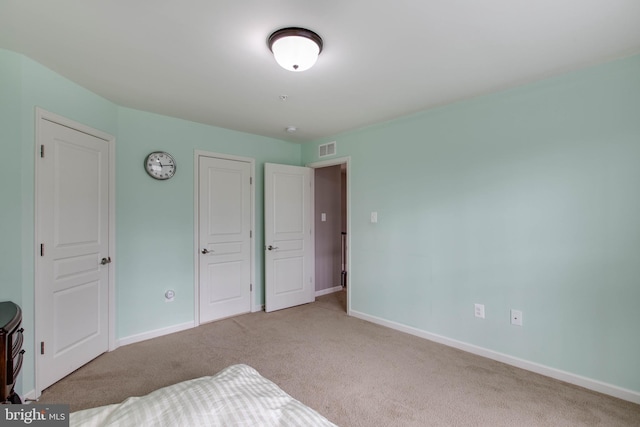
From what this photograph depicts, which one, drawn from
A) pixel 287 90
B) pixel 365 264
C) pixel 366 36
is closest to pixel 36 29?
pixel 287 90

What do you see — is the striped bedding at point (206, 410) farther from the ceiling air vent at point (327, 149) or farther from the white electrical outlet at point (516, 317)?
the ceiling air vent at point (327, 149)

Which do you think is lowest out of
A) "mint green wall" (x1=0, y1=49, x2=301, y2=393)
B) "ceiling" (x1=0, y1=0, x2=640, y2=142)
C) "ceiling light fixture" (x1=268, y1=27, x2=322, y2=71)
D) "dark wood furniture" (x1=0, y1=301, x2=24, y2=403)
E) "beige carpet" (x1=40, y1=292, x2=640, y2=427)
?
"beige carpet" (x1=40, y1=292, x2=640, y2=427)

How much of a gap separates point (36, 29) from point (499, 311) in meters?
3.91

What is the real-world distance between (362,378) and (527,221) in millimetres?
1877

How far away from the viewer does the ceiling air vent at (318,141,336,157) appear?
165 inches

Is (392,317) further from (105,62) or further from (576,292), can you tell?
(105,62)

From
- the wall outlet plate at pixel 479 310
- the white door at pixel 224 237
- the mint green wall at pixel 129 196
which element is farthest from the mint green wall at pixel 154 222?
the wall outlet plate at pixel 479 310

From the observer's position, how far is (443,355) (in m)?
2.83

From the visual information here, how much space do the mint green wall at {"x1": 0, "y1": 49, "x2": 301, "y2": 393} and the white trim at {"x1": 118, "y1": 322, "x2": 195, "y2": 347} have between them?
0.04 meters

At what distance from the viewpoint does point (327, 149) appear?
168 inches

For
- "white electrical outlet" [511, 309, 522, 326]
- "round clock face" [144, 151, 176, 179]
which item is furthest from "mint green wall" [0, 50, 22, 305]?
"white electrical outlet" [511, 309, 522, 326]
